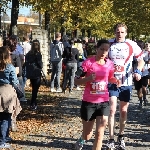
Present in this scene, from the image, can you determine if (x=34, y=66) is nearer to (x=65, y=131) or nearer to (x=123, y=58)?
(x=65, y=131)

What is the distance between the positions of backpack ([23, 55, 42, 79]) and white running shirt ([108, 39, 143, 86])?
4.26m

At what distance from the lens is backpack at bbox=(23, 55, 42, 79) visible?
36.1ft

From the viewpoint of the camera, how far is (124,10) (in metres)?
41.9

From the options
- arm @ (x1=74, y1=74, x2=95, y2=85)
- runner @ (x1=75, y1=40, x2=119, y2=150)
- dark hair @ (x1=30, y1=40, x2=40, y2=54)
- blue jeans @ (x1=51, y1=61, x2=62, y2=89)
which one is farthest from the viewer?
blue jeans @ (x1=51, y1=61, x2=62, y2=89)

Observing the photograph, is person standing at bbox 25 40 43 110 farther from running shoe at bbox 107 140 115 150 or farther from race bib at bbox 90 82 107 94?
race bib at bbox 90 82 107 94

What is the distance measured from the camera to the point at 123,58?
7.00m

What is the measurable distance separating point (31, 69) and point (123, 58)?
4.46 meters

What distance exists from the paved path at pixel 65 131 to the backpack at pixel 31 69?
0.97 m

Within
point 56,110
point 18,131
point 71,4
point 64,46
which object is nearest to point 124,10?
point 71,4

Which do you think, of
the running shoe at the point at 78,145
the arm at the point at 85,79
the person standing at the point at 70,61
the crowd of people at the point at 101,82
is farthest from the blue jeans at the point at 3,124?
the person standing at the point at 70,61

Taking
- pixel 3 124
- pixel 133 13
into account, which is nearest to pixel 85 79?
pixel 3 124

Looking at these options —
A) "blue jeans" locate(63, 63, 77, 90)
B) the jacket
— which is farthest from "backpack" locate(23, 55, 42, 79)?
the jacket

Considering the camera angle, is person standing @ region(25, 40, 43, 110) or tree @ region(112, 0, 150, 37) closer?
person standing @ region(25, 40, 43, 110)

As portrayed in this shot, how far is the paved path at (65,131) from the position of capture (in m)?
7.41
